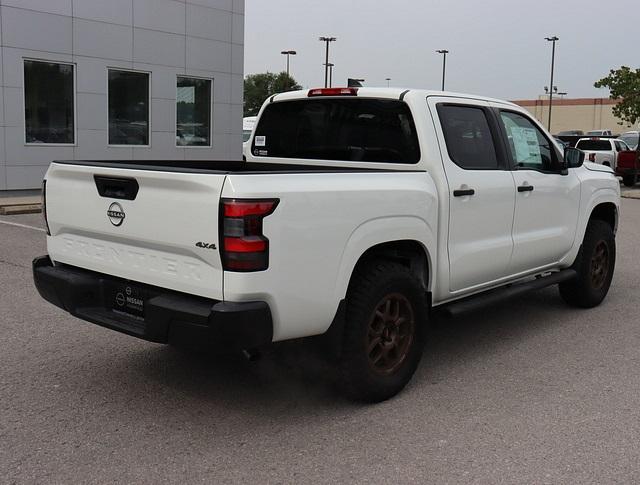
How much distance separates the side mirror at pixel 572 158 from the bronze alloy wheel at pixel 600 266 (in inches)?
42.6

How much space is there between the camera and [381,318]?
14.2ft

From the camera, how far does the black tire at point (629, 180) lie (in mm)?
25531

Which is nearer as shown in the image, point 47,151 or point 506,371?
point 506,371

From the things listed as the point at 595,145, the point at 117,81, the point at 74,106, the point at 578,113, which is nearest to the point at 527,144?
the point at 74,106

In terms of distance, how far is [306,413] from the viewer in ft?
13.9

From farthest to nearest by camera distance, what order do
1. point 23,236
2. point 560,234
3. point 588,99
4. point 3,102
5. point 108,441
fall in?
point 588,99, point 3,102, point 23,236, point 560,234, point 108,441

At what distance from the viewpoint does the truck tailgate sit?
11.8 ft

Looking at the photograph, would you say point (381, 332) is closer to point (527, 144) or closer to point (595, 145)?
point (527, 144)

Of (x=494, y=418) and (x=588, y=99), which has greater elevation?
(x=588, y=99)

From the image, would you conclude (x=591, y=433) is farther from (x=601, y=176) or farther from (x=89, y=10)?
(x=89, y=10)

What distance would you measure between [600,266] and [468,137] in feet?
8.67

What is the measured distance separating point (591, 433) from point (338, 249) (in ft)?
5.70

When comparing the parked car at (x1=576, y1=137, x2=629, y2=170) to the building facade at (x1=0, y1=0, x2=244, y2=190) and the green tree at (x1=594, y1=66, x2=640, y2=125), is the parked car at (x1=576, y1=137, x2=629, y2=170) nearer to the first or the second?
the green tree at (x1=594, y1=66, x2=640, y2=125)

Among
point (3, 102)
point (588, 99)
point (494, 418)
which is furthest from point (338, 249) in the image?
point (588, 99)
